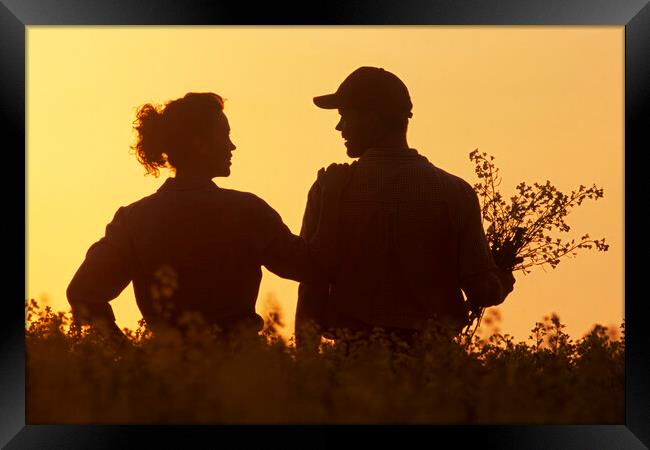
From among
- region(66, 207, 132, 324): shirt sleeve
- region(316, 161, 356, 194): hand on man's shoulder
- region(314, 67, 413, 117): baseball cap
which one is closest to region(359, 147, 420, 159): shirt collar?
region(316, 161, 356, 194): hand on man's shoulder

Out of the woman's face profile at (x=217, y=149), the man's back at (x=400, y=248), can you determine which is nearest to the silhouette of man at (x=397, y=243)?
the man's back at (x=400, y=248)

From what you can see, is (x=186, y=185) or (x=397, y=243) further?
(x=186, y=185)

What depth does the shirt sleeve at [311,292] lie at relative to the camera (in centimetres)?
1329

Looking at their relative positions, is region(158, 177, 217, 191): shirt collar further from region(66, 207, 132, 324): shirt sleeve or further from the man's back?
the man's back

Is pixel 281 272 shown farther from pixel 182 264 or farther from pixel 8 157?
pixel 8 157

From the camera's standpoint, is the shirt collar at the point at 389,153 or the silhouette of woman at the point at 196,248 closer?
the silhouette of woman at the point at 196,248

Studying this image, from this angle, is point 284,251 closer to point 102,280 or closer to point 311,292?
point 311,292

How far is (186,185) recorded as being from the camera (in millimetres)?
13492

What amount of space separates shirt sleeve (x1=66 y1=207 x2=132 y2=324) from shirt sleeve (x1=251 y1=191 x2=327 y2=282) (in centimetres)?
83

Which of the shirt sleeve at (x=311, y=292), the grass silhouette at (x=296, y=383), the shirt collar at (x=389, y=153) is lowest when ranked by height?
the grass silhouette at (x=296, y=383)

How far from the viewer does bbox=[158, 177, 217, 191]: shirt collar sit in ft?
44.2

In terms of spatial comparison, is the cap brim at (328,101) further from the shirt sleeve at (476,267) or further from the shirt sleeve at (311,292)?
the shirt sleeve at (476,267)

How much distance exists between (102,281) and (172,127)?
3.40 ft

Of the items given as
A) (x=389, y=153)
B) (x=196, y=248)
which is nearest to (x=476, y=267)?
(x=389, y=153)
